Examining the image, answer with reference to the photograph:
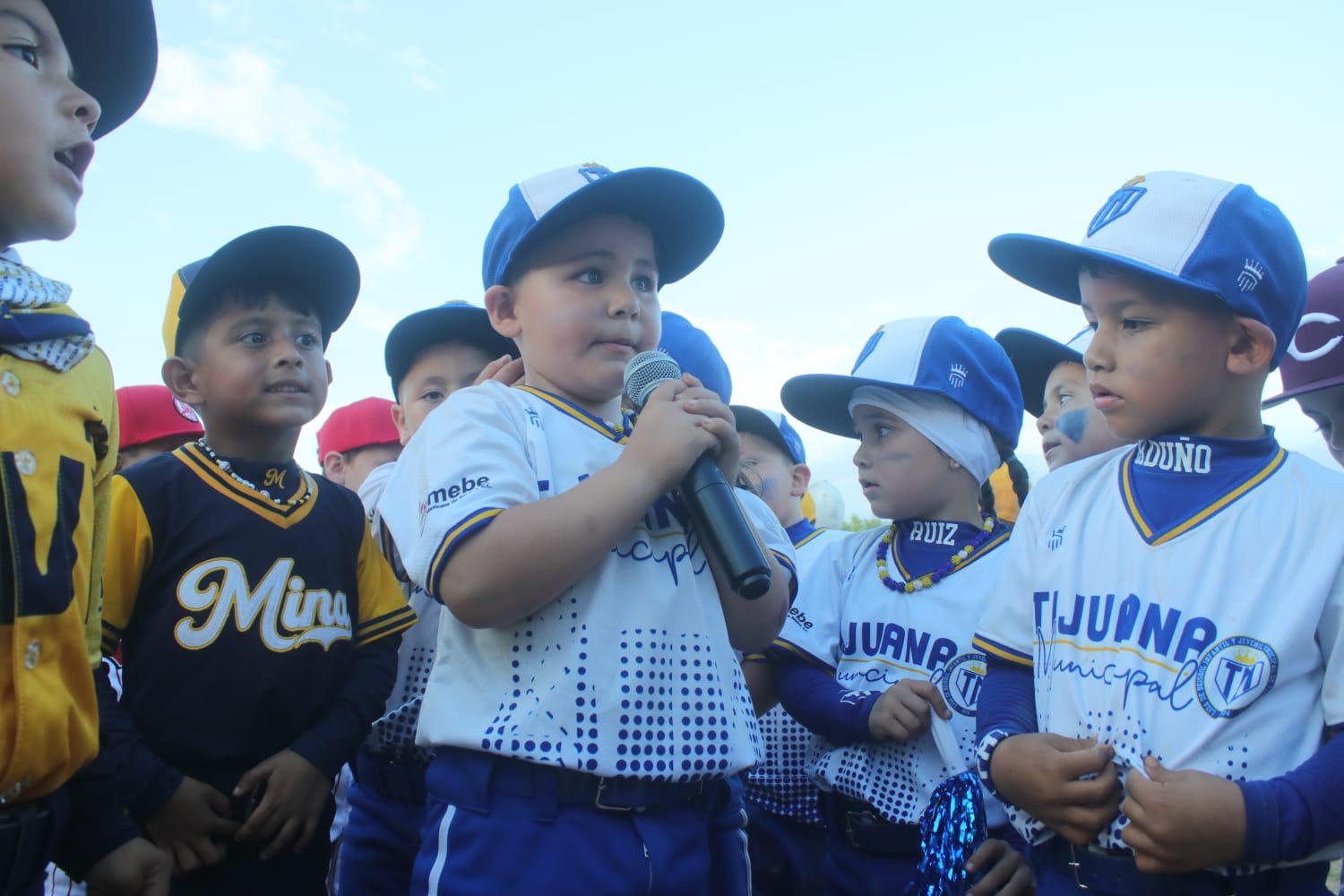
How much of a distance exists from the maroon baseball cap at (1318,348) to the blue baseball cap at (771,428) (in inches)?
→ 78.1

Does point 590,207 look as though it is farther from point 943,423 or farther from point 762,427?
point 762,427

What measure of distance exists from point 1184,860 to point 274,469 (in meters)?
2.27

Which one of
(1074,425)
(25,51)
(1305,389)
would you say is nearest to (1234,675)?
(1305,389)

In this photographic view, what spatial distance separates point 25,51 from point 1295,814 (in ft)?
8.51

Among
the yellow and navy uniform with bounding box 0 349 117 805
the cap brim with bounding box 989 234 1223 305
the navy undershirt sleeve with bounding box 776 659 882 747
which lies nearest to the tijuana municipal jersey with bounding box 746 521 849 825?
the navy undershirt sleeve with bounding box 776 659 882 747

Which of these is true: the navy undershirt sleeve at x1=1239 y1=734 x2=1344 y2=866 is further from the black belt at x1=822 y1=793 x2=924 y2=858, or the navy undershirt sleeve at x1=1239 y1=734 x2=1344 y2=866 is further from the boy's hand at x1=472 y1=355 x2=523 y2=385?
the boy's hand at x1=472 y1=355 x2=523 y2=385

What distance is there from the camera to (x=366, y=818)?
8.94ft

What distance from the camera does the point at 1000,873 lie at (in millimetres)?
2359

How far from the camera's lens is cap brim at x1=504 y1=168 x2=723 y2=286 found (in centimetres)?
210

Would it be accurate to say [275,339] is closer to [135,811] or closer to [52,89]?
[52,89]

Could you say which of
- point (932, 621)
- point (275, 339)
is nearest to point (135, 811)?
point (275, 339)

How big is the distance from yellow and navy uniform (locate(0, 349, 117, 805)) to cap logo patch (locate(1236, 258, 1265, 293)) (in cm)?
232

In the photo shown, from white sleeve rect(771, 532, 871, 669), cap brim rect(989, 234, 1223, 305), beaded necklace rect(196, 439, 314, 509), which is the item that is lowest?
white sleeve rect(771, 532, 871, 669)

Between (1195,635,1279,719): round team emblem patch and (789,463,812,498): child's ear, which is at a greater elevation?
(789,463,812,498): child's ear
